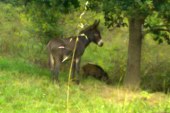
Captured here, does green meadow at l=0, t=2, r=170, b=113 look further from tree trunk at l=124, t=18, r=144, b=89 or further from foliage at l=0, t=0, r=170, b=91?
tree trunk at l=124, t=18, r=144, b=89

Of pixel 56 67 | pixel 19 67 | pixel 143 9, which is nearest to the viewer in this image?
pixel 143 9

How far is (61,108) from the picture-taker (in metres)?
8.43

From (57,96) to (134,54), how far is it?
3.27m

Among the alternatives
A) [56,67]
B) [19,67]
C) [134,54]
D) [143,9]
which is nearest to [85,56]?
[19,67]

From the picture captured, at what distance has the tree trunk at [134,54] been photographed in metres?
Result: 11.8

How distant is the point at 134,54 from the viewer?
1193 centimetres

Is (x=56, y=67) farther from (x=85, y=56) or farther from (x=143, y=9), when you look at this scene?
(x=85, y=56)

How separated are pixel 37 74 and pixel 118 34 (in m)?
7.59

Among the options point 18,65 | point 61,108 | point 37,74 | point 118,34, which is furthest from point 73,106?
point 118,34

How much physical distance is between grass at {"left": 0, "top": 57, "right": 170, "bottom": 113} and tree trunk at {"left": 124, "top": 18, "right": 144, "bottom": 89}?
2.57 ft

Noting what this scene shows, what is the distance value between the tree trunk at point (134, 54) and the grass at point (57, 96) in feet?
2.57

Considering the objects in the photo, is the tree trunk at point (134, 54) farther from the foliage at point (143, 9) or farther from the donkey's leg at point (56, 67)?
the donkey's leg at point (56, 67)

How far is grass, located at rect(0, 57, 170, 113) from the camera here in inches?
319

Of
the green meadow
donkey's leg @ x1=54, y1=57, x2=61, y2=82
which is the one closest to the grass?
the green meadow
